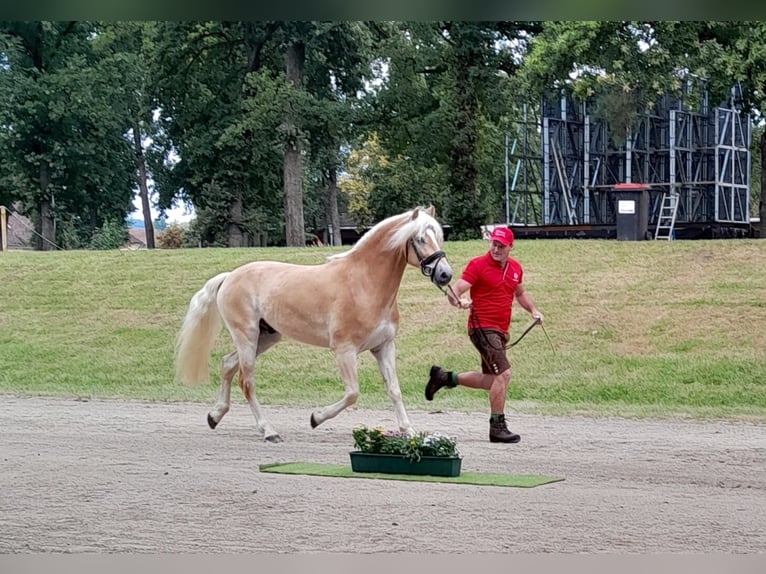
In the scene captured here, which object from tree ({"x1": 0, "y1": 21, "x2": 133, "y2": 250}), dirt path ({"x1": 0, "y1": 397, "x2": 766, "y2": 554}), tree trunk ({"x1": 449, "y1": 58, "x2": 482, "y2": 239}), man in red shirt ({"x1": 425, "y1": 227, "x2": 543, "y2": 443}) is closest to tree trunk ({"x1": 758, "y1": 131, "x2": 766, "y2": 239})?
tree trunk ({"x1": 449, "y1": 58, "x2": 482, "y2": 239})

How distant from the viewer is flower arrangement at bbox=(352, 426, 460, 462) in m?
6.89

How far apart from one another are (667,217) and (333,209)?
4768mm

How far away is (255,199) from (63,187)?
329 cm

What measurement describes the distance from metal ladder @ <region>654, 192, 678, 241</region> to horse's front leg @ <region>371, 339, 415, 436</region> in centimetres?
938

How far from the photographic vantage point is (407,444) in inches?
273

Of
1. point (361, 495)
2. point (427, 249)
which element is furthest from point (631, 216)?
point (361, 495)

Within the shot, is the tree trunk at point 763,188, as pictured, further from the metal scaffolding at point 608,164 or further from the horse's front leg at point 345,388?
the horse's front leg at point 345,388

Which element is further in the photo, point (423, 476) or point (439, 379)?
point (439, 379)

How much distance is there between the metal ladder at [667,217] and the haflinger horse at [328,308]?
9.31 metres

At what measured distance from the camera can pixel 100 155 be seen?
18516 millimetres

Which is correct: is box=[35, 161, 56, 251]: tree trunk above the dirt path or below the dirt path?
above

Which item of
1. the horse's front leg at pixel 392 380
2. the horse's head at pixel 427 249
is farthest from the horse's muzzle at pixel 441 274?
the horse's front leg at pixel 392 380

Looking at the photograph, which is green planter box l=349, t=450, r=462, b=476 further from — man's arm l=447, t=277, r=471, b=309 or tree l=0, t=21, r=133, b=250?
tree l=0, t=21, r=133, b=250

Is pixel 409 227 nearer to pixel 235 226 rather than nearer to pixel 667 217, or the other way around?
pixel 235 226
